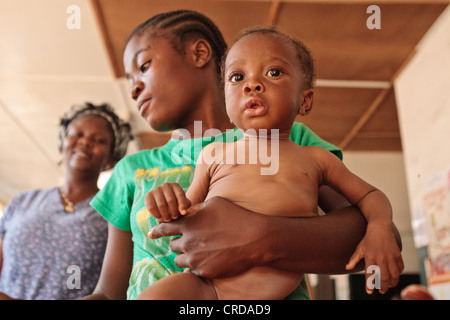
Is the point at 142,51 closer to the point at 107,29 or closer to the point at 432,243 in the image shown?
the point at 107,29

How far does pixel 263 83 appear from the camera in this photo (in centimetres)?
57

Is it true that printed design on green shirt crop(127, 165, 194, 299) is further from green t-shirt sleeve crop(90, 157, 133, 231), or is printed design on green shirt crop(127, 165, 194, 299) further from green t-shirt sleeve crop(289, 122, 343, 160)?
green t-shirt sleeve crop(289, 122, 343, 160)

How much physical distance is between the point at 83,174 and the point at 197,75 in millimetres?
579

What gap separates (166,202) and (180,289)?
86mm

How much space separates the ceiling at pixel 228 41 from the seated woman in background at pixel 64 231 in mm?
607

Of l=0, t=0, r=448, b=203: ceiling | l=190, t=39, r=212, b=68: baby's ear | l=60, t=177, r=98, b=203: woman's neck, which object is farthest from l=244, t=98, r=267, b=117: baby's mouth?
l=0, t=0, r=448, b=203: ceiling

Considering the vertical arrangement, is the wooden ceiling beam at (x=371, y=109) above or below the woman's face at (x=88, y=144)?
above

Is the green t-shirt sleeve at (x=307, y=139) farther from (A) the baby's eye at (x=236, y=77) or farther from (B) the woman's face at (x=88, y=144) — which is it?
(B) the woman's face at (x=88, y=144)

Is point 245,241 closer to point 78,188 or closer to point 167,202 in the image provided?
point 167,202

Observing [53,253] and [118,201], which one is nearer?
[118,201]

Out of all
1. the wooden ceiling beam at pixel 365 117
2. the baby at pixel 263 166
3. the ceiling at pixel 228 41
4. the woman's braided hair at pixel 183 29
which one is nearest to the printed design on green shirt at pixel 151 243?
the baby at pixel 263 166

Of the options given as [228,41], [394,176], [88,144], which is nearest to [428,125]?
[394,176]

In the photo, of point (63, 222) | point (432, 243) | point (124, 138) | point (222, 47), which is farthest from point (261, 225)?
point (432, 243)

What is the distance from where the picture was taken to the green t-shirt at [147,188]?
0.64 m
